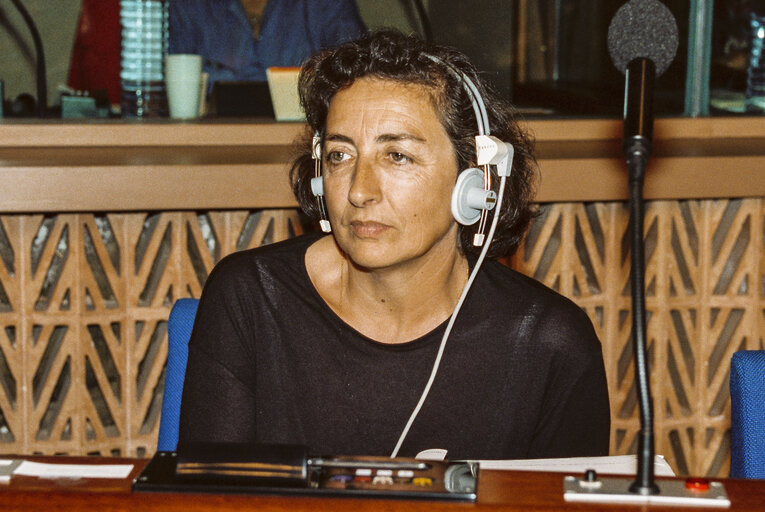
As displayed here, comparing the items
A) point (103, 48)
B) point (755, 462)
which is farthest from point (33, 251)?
point (103, 48)

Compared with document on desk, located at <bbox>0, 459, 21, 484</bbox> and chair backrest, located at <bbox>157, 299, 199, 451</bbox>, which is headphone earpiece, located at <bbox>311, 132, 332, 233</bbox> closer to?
chair backrest, located at <bbox>157, 299, 199, 451</bbox>

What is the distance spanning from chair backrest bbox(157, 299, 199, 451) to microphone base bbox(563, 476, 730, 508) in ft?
2.19

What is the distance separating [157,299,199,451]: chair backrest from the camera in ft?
4.08

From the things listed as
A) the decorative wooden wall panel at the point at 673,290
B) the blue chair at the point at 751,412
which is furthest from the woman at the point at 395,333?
the decorative wooden wall panel at the point at 673,290

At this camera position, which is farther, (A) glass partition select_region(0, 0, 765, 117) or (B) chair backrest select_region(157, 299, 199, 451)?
(A) glass partition select_region(0, 0, 765, 117)

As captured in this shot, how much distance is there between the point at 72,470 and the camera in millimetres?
720

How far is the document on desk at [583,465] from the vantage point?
739 mm

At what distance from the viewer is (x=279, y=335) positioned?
4.04 ft

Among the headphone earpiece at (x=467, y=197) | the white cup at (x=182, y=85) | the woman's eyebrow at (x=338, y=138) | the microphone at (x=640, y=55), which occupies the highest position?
the white cup at (x=182, y=85)

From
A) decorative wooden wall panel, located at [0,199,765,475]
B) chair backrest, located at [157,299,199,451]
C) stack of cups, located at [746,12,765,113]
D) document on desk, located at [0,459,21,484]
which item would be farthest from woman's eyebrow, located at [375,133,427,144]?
stack of cups, located at [746,12,765,113]

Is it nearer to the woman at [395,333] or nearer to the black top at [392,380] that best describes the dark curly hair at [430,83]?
the woman at [395,333]

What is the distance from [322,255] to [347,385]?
19 centimetres

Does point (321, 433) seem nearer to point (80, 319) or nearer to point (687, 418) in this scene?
point (80, 319)

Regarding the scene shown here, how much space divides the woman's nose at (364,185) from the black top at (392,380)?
20cm
